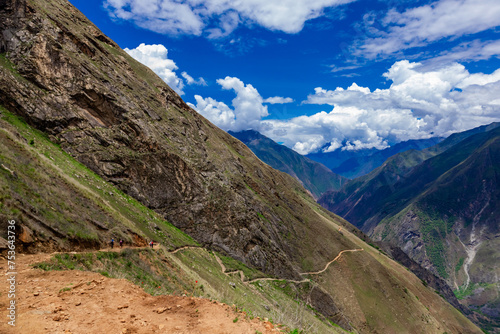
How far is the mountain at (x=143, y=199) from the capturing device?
19.7 meters

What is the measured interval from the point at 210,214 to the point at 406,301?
2715 inches

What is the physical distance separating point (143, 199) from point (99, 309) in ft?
139

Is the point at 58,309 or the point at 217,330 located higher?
the point at 217,330

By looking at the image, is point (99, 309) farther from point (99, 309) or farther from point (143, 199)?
point (143, 199)

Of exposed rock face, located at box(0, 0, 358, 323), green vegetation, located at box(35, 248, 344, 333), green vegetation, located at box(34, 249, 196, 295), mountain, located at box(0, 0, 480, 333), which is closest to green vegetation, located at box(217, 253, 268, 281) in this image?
mountain, located at box(0, 0, 480, 333)

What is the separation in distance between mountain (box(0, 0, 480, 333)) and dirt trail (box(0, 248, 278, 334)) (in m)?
0.25

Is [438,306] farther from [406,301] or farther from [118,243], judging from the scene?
[118,243]

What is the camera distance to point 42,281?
12.1 m

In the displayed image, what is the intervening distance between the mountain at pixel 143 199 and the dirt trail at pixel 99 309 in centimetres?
25

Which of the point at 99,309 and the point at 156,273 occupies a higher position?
the point at 99,309

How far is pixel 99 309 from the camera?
35.0 feet

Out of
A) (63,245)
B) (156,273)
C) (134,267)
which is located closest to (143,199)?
(156,273)

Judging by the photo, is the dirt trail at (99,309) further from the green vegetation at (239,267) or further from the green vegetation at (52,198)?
the green vegetation at (239,267)

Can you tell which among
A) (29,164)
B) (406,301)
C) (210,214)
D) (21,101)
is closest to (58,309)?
(29,164)
